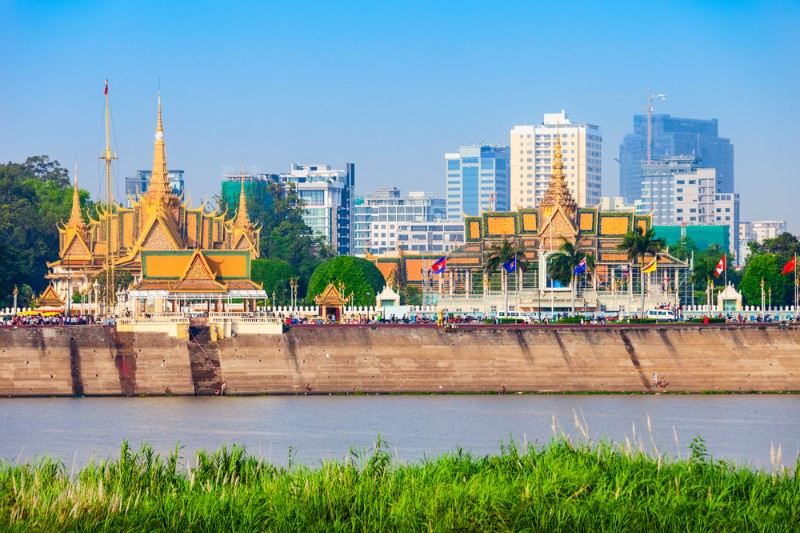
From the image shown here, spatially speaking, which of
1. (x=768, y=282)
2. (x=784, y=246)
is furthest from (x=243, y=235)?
(x=784, y=246)

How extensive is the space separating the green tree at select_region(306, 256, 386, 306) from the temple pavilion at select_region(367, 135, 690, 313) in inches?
202

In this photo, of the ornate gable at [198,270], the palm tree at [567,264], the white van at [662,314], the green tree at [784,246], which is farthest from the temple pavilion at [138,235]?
the green tree at [784,246]

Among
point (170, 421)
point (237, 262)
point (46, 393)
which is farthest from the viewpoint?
point (237, 262)

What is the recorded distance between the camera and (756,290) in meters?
142

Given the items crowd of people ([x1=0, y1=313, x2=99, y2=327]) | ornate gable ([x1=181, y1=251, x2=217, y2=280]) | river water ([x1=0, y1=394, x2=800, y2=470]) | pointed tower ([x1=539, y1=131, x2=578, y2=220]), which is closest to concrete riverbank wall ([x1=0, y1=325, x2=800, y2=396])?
river water ([x1=0, y1=394, x2=800, y2=470])

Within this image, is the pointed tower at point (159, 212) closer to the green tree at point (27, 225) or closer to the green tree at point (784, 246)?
the green tree at point (27, 225)

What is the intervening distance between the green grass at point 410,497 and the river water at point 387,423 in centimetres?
860

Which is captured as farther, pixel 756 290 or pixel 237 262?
pixel 756 290

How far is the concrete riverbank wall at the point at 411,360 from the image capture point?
9094 centimetres

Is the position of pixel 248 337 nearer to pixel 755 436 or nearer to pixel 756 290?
pixel 755 436

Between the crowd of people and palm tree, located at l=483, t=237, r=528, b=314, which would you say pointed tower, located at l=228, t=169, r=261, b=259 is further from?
the crowd of people

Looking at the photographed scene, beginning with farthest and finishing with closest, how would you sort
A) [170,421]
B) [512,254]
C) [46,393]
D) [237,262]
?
1. [512,254]
2. [237,262]
3. [46,393]
4. [170,421]

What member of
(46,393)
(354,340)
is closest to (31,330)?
(46,393)

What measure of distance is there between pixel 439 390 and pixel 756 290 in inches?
2308
